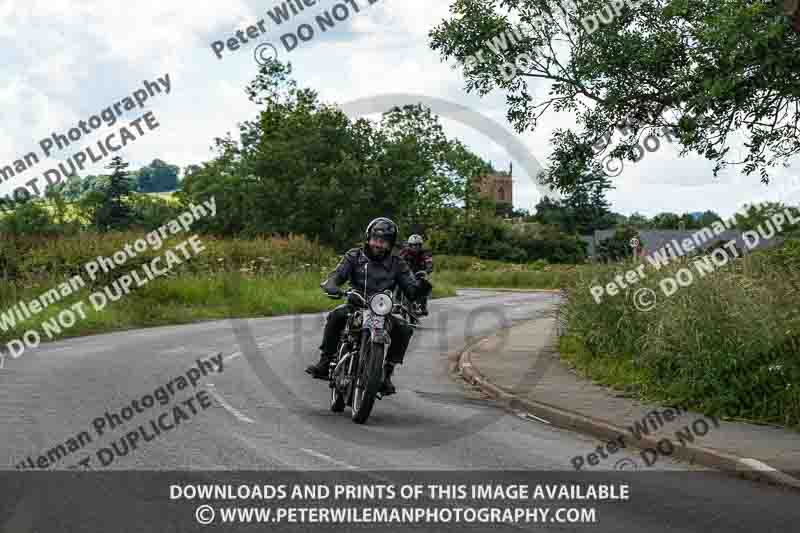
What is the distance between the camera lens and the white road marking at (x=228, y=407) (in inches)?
417

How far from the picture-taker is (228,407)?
1145 centimetres

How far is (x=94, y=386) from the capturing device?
12.9 m

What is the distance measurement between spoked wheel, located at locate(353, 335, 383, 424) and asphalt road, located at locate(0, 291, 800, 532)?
18 centimetres

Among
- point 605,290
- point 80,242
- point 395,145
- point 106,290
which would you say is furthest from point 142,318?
point 395,145

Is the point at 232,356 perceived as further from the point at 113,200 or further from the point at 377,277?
the point at 113,200

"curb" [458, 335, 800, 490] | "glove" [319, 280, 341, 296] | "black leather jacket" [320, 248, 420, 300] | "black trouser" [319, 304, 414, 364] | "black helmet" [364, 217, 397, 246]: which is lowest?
"curb" [458, 335, 800, 490]

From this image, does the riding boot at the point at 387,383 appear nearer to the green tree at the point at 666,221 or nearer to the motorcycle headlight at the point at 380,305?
the motorcycle headlight at the point at 380,305

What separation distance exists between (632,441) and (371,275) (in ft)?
10.8

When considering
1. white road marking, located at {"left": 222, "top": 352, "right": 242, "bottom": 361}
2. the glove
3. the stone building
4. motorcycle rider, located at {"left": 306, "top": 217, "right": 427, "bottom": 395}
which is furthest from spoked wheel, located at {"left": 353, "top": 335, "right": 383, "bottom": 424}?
the stone building

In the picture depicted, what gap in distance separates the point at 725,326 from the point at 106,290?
19.1m

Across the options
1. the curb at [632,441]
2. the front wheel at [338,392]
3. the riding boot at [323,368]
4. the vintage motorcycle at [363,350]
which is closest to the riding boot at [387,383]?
the vintage motorcycle at [363,350]

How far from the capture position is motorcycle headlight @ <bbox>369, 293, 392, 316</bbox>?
10414 mm

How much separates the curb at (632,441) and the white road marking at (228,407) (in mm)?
3439

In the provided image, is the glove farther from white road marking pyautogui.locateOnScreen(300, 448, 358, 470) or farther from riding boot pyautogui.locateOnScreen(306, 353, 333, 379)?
white road marking pyautogui.locateOnScreen(300, 448, 358, 470)
